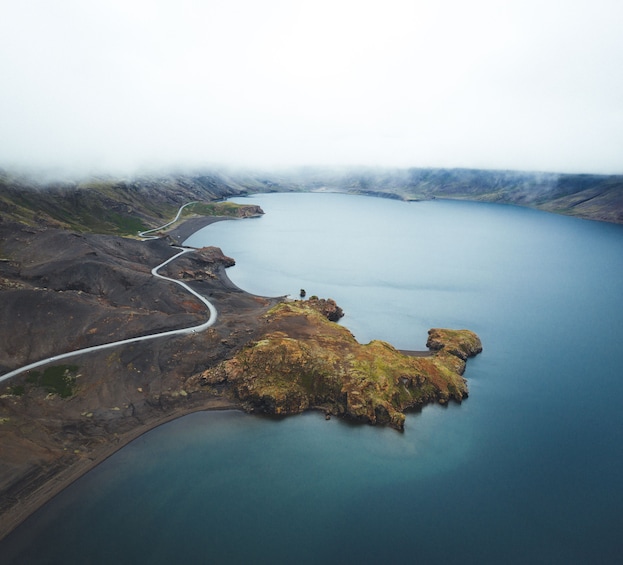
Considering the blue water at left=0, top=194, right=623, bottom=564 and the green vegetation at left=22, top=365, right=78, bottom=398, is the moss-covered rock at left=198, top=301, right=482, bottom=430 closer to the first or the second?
the blue water at left=0, top=194, right=623, bottom=564

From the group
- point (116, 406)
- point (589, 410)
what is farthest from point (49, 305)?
point (589, 410)

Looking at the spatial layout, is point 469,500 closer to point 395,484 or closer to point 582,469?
point 395,484

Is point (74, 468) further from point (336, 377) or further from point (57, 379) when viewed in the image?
point (336, 377)

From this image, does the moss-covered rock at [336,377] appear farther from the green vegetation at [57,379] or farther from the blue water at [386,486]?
the green vegetation at [57,379]

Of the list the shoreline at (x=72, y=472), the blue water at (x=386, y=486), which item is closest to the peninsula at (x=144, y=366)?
the shoreline at (x=72, y=472)

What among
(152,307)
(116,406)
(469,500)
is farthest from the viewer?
(152,307)

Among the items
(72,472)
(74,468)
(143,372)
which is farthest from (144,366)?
(72,472)
